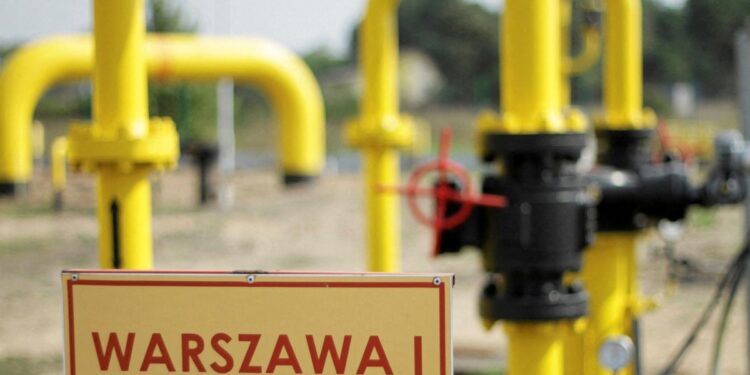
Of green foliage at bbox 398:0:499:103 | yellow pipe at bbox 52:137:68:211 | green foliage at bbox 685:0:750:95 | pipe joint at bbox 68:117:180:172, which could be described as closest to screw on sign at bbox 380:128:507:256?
pipe joint at bbox 68:117:180:172

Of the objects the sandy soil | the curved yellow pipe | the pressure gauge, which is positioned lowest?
the sandy soil

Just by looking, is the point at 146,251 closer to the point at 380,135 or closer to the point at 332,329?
the point at 332,329

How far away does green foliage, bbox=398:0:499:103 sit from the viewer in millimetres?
53844

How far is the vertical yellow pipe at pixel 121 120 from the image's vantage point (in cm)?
289

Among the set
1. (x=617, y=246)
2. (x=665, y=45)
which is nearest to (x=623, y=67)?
(x=617, y=246)

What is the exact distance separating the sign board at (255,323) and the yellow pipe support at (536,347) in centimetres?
108

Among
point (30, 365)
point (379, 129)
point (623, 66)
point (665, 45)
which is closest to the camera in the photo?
point (623, 66)

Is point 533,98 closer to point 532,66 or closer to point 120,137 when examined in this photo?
point 532,66

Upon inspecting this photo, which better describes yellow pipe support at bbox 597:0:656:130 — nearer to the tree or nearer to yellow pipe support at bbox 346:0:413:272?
yellow pipe support at bbox 346:0:413:272

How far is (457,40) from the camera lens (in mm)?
54719

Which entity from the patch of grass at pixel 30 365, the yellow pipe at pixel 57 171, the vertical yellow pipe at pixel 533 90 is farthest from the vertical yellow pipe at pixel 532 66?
the yellow pipe at pixel 57 171

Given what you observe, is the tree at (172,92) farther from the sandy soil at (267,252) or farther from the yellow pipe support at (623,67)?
the yellow pipe support at (623,67)

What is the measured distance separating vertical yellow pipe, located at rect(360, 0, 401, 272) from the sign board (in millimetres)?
3208

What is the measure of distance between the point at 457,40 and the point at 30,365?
159 feet
